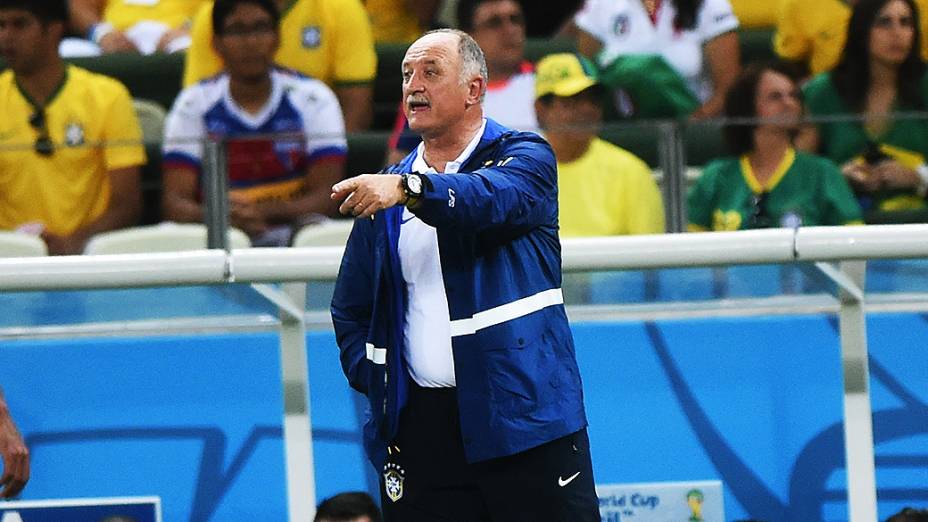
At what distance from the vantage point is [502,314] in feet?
11.2

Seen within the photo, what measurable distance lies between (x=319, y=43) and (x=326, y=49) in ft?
0.15

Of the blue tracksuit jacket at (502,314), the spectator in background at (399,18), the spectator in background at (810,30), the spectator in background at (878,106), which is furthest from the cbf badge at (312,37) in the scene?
the blue tracksuit jacket at (502,314)

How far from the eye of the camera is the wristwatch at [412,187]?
122 inches

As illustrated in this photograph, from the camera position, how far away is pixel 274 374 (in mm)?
5383

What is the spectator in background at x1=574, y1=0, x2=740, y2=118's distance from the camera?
6.52 meters

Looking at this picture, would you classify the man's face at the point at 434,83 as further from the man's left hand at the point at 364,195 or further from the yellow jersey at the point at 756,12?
the yellow jersey at the point at 756,12

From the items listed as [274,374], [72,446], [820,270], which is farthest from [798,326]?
[72,446]

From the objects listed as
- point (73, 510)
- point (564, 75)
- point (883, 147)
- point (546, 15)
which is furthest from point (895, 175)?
point (546, 15)

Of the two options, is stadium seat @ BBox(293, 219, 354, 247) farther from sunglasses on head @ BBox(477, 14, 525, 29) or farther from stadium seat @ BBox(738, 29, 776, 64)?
stadium seat @ BBox(738, 29, 776, 64)

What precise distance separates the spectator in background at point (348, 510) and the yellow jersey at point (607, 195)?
51.8 inches

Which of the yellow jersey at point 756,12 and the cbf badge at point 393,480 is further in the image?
the yellow jersey at point 756,12

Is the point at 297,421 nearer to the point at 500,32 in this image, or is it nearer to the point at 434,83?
the point at 434,83

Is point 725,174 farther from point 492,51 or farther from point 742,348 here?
point 492,51

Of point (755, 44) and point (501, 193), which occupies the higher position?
point (755, 44)
